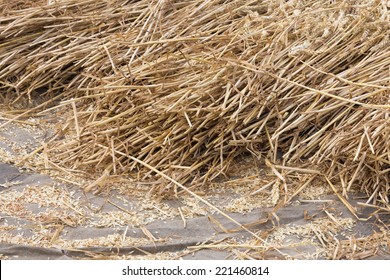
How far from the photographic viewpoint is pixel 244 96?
2766mm

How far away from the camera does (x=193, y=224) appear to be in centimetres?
251

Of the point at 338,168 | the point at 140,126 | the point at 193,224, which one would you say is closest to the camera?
the point at 193,224

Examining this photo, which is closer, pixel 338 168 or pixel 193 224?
pixel 193 224

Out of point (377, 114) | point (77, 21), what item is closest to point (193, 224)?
point (377, 114)

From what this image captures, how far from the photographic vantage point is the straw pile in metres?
2.70

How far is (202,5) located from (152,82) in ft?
1.58

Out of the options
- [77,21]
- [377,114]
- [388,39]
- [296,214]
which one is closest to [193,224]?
[296,214]

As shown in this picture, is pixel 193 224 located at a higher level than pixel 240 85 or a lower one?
lower

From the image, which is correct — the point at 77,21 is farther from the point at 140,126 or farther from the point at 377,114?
the point at 377,114

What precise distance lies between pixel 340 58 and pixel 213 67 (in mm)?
436

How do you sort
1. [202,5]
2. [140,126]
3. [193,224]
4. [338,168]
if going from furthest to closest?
1. [202,5]
2. [140,126]
3. [338,168]
4. [193,224]

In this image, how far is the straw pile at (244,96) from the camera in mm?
→ 2699

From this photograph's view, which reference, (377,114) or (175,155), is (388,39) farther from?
(175,155)

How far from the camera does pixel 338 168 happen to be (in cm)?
268
